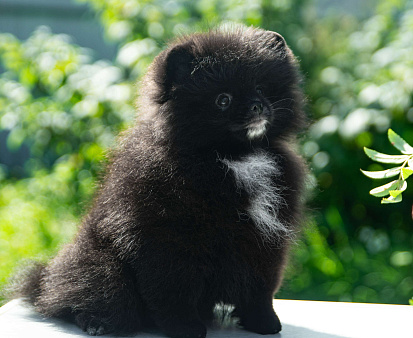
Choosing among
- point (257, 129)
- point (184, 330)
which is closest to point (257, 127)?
point (257, 129)

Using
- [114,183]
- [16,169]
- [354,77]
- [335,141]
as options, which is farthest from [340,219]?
[16,169]

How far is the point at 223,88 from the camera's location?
2076mm

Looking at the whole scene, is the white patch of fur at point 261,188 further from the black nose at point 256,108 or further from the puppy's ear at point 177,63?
the puppy's ear at point 177,63

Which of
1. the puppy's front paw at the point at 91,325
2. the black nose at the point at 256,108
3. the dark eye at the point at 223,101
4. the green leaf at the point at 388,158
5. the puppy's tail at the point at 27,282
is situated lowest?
the puppy's front paw at the point at 91,325

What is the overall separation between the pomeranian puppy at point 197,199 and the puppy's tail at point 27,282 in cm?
24

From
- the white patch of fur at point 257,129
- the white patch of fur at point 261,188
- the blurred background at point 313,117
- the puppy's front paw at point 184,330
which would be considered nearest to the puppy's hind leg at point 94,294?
the puppy's front paw at point 184,330

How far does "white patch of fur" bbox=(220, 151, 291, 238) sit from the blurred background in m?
1.72

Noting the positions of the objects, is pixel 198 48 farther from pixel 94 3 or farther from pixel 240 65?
pixel 94 3

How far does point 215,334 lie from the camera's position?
7.54 feet

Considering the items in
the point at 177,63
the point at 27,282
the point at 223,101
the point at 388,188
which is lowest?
the point at 27,282

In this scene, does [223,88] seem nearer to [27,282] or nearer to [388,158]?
[388,158]

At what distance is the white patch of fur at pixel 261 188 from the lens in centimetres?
210

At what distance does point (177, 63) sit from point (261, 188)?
51 centimetres

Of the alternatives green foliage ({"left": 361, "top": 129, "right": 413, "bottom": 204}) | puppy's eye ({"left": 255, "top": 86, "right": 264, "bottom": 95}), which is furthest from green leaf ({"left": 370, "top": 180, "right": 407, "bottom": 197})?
puppy's eye ({"left": 255, "top": 86, "right": 264, "bottom": 95})
